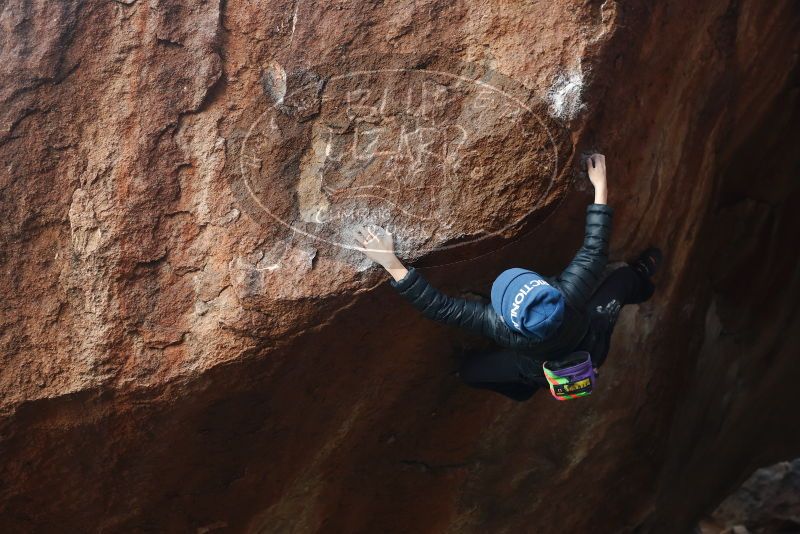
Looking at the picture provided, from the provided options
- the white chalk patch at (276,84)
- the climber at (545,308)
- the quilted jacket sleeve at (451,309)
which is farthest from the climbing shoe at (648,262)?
the white chalk patch at (276,84)

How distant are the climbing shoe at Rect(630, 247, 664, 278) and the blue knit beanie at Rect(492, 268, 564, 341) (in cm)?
98

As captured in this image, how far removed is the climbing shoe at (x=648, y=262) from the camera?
3420 millimetres

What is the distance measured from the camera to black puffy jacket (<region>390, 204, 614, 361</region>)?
2.76 meters

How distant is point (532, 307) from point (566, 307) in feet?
0.92

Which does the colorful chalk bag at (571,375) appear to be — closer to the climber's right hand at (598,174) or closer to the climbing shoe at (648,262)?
the climber's right hand at (598,174)

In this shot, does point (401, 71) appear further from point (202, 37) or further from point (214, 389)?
point (214, 389)

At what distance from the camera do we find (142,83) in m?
2.86

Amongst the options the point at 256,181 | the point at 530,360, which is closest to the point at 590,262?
the point at 530,360

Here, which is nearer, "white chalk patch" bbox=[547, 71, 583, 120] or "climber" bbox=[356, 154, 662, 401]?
"climber" bbox=[356, 154, 662, 401]

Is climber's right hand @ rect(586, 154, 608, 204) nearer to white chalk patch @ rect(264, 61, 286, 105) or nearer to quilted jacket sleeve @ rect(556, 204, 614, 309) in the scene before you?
quilted jacket sleeve @ rect(556, 204, 614, 309)

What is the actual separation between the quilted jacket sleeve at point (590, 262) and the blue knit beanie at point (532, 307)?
22 cm

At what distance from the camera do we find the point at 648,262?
345 cm

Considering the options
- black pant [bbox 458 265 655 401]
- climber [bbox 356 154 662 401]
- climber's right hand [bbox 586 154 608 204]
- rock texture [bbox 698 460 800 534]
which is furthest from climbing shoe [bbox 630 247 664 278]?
rock texture [bbox 698 460 800 534]

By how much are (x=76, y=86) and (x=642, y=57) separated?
6.65 feet
